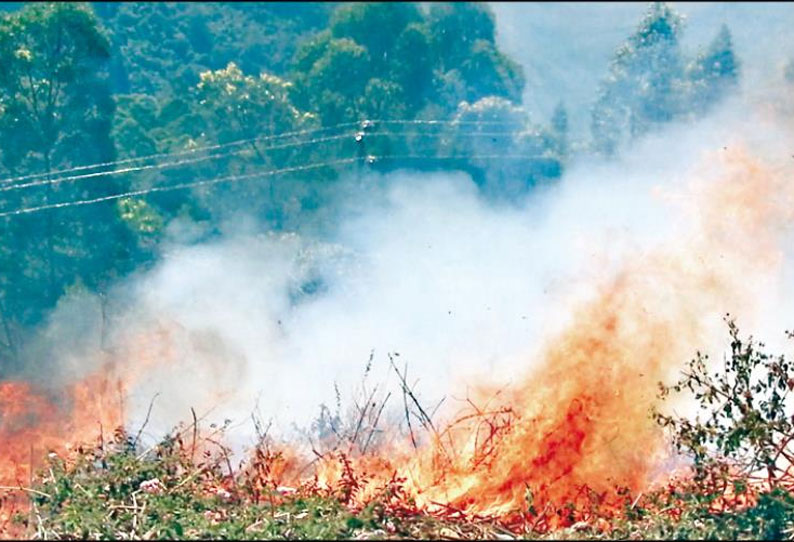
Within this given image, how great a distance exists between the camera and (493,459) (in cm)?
1983

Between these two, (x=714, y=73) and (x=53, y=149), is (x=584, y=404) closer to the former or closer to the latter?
(x=53, y=149)

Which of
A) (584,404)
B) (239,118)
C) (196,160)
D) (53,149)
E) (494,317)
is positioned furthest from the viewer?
(239,118)

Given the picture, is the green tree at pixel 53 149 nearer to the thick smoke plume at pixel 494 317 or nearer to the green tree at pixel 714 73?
the thick smoke plume at pixel 494 317

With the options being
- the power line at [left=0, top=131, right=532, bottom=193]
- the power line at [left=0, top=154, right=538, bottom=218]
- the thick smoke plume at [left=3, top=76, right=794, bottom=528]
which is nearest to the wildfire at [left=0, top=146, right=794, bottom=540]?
the thick smoke plume at [left=3, top=76, right=794, bottom=528]

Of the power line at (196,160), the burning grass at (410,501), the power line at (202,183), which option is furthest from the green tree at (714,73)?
the burning grass at (410,501)

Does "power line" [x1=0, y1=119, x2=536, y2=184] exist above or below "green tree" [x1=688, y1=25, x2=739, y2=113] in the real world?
below

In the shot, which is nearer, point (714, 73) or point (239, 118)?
point (239, 118)

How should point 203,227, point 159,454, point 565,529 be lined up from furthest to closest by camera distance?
1. point 203,227
2. point 159,454
3. point 565,529

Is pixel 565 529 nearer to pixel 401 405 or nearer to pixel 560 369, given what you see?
pixel 560 369

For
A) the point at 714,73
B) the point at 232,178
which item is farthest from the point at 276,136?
the point at 714,73

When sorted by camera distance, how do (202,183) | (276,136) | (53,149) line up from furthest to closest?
(276,136) < (202,183) < (53,149)

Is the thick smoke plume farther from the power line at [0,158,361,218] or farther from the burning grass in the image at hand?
the power line at [0,158,361,218]

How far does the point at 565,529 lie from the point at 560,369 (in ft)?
15.2

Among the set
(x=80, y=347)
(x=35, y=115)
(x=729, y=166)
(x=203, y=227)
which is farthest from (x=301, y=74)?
(x=729, y=166)
